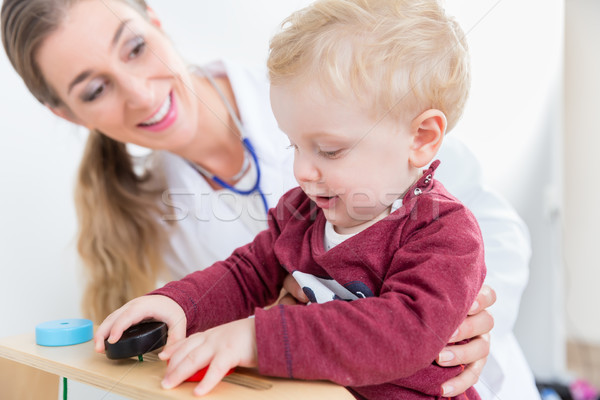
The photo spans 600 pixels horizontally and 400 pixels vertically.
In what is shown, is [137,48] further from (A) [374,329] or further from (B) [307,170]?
(A) [374,329]

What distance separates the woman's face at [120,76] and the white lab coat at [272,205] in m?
0.14

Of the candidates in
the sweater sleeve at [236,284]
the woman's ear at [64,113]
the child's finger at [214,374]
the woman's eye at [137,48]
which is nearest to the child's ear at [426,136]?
the sweater sleeve at [236,284]

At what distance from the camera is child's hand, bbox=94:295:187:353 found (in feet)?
1.97

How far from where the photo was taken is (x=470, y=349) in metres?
0.71

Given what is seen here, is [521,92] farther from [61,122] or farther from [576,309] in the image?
[61,122]

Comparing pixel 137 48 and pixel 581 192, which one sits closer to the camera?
pixel 137 48

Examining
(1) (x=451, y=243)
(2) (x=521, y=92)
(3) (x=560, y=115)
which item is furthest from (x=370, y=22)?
(3) (x=560, y=115)

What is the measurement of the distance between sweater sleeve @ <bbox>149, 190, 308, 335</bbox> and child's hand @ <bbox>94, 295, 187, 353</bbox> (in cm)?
2

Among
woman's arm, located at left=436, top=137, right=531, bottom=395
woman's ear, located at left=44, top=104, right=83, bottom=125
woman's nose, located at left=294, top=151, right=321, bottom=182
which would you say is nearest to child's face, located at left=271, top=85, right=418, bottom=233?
woman's nose, located at left=294, top=151, right=321, bottom=182

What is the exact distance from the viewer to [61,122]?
1.22 m

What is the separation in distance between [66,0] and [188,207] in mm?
520

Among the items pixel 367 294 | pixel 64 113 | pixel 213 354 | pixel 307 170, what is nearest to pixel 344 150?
pixel 307 170

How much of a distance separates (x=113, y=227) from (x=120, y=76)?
1.33 feet

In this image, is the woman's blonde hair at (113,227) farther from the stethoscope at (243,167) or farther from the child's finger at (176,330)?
the child's finger at (176,330)
